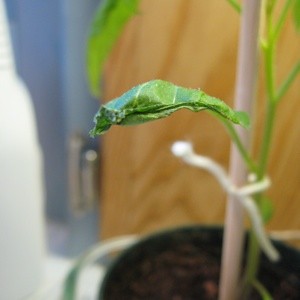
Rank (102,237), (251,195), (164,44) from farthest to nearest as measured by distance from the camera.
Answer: (102,237)
(164,44)
(251,195)

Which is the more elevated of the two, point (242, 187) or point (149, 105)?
point (149, 105)

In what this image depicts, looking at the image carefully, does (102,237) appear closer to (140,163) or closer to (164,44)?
(140,163)

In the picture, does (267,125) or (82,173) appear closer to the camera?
(267,125)

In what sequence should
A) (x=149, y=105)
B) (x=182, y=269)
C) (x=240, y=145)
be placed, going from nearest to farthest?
(x=149, y=105), (x=240, y=145), (x=182, y=269)

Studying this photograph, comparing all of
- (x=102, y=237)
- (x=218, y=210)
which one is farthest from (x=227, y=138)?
(x=102, y=237)

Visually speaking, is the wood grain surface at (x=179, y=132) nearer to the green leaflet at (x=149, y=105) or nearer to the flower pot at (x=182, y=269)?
the flower pot at (x=182, y=269)

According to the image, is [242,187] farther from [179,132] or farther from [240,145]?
[179,132]

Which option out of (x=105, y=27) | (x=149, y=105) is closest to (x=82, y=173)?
(x=105, y=27)
